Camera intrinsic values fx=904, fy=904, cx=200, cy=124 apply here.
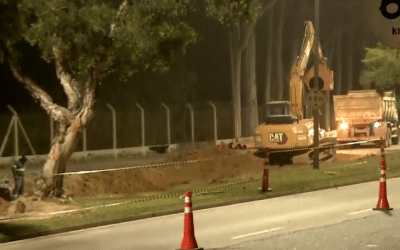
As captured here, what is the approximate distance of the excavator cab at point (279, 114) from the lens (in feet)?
114

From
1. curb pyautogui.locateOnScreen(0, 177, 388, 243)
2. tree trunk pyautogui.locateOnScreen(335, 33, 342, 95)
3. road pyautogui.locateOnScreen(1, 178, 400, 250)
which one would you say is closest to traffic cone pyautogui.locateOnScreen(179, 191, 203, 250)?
road pyautogui.locateOnScreen(1, 178, 400, 250)

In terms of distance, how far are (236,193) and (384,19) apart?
1639 centimetres

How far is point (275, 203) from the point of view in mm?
20016

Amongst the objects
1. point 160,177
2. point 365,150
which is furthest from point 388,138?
point 160,177

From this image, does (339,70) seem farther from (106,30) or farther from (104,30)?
(104,30)

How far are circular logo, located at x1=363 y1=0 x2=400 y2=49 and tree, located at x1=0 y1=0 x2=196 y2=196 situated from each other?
46.5 feet

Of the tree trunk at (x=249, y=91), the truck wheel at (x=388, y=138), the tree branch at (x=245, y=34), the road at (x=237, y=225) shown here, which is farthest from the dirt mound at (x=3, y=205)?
the tree branch at (x=245, y=34)

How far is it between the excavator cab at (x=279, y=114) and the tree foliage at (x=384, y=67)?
1009 inches

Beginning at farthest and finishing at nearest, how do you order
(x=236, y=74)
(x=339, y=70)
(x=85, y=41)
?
(x=339, y=70), (x=236, y=74), (x=85, y=41)

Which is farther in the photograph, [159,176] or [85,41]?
[159,176]

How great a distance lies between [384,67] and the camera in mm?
61719

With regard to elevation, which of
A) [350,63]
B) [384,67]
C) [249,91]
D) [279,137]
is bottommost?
[279,137]

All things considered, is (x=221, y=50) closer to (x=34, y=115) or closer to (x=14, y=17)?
(x=34, y=115)

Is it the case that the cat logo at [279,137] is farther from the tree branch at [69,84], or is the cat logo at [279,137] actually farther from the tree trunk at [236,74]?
the tree trunk at [236,74]
